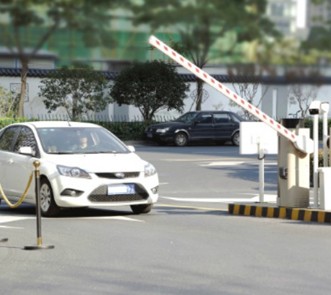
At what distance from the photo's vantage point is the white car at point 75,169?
1334 cm

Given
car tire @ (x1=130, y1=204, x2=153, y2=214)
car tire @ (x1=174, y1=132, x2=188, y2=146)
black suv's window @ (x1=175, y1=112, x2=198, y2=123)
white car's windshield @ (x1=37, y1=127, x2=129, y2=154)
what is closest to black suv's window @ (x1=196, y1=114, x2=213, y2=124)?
black suv's window @ (x1=175, y1=112, x2=198, y2=123)

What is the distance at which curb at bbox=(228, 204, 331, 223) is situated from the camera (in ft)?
42.0

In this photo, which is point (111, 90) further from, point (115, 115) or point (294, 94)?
point (294, 94)

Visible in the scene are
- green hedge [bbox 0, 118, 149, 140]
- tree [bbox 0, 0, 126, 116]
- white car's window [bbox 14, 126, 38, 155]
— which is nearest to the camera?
tree [bbox 0, 0, 126, 116]

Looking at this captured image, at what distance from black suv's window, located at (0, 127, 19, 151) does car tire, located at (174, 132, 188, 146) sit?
26.7 metres

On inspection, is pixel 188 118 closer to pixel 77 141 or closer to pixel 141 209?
pixel 77 141

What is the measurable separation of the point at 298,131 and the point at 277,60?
1090cm

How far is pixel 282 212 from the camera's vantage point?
1338cm

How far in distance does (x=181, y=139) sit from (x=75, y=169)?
95.0 feet

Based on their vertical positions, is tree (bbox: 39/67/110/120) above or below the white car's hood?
above

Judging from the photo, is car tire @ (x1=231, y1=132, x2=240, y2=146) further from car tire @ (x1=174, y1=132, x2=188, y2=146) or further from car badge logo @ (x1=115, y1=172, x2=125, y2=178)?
car badge logo @ (x1=115, y1=172, x2=125, y2=178)

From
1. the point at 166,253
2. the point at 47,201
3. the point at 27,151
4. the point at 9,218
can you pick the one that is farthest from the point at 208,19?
the point at 27,151

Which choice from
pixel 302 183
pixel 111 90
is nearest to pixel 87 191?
pixel 302 183

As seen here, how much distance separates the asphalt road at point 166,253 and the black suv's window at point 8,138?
1.05m
